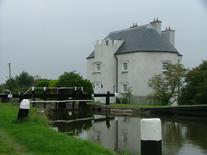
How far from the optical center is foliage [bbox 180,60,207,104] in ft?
106

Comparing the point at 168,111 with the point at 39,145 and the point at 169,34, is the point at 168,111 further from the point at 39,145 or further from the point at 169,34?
the point at 39,145

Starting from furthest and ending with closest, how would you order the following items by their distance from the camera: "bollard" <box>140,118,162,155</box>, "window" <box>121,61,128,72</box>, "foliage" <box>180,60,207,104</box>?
"window" <box>121,61,128,72</box>, "foliage" <box>180,60,207,104</box>, "bollard" <box>140,118,162,155</box>

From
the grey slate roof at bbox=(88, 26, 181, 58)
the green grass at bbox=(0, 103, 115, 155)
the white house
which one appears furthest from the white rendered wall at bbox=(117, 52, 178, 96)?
the green grass at bbox=(0, 103, 115, 155)

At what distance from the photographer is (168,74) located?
38.1 meters

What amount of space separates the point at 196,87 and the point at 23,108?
22.2 metres

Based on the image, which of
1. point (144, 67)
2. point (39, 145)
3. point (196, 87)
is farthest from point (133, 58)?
point (39, 145)

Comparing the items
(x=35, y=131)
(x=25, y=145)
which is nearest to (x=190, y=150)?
(x=35, y=131)

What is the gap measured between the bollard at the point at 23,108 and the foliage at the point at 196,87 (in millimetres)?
20874

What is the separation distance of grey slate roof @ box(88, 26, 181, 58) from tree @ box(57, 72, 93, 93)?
236 inches

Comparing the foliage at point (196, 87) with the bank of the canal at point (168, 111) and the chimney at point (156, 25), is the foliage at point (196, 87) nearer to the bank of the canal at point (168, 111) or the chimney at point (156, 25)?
the bank of the canal at point (168, 111)

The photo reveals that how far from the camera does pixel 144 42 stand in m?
42.4

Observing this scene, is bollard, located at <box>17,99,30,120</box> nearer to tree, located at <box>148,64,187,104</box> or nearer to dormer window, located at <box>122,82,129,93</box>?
tree, located at <box>148,64,187,104</box>

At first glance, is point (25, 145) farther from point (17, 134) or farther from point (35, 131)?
point (35, 131)

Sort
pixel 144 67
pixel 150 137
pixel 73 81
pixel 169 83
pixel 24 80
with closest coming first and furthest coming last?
1. pixel 150 137
2. pixel 169 83
3. pixel 73 81
4. pixel 144 67
5. pixel 24 80
